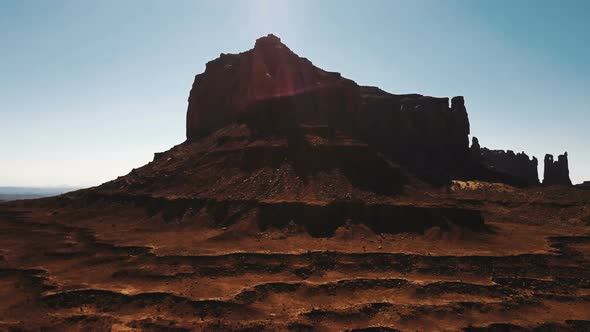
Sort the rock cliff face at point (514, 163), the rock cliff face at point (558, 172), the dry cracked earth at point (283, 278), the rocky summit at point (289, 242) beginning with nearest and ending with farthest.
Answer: the dry cracked earth at point (283, 278)
the rocky summit at point (289, 242)
the rock cliff face at point (558, 172)
the rock cliff face at point (514, 163)

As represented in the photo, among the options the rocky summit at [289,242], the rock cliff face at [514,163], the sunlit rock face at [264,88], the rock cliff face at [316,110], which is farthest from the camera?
the rock cliff face at [514,163]

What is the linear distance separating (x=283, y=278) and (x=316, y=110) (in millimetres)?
63729

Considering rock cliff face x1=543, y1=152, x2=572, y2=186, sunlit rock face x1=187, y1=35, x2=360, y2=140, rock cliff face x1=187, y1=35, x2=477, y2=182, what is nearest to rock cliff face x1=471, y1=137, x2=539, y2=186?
rock cliff face x1=543, y1=152, x2=572, y2=186

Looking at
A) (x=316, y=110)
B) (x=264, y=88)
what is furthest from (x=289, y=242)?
(x=264, y=88)

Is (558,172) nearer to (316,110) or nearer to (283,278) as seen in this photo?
(316,110)

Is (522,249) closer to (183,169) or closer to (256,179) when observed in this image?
(256,179)

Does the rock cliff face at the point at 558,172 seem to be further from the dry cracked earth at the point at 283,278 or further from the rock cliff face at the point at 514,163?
the dry cracked earth at the point at 283,278

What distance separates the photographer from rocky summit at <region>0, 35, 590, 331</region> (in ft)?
123

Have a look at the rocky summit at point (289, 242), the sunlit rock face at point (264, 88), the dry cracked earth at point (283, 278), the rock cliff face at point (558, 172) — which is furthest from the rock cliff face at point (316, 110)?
the rock cliff face at point (558, 172)

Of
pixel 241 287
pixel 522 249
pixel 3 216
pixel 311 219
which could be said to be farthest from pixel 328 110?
pixel 3 216

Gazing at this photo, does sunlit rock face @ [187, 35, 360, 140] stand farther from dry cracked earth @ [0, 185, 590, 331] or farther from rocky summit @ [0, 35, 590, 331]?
dry cracked earth @ [0, 185, 590, 331]

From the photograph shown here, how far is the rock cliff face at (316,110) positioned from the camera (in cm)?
9512

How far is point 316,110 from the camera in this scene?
331 feet

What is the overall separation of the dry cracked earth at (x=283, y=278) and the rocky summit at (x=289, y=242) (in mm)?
212
